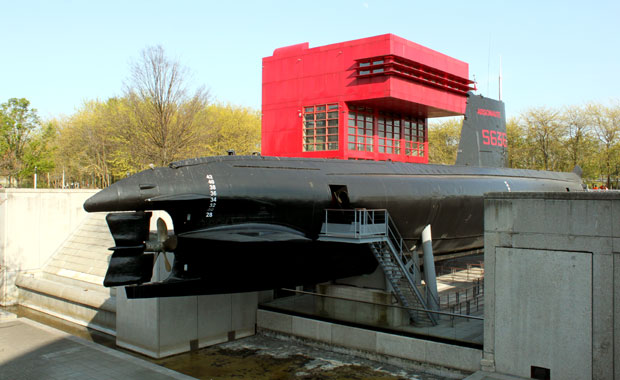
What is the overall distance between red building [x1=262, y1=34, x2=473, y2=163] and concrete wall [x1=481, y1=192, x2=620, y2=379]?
621 inches

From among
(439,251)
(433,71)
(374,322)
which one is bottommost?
(374,322)

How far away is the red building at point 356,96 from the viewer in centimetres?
2795

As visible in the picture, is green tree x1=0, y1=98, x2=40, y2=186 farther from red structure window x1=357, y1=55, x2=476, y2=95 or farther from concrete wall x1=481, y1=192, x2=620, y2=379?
concrete wall x1=481, y1=192, x2=620, y2=379

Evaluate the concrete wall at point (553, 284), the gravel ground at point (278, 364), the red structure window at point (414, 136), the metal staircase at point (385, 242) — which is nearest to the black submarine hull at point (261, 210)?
the metal staircase at point (385, 242)

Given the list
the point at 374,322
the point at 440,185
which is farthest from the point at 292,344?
the point at 440,185

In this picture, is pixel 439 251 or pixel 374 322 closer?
pixel 374 322

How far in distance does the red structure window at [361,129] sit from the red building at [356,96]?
0.19 ft

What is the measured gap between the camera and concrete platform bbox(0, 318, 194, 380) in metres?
14.3

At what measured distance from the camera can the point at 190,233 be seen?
13.2m

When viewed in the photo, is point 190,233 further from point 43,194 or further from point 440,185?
point 43,194

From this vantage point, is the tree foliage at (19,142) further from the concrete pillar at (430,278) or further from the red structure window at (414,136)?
the concrete pillar at (430,278)

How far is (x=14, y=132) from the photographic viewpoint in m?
45.5

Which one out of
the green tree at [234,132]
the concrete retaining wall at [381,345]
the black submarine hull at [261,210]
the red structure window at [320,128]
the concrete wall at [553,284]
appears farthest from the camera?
the green tree at [234,132]

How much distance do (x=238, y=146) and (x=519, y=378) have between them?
50.3 m
